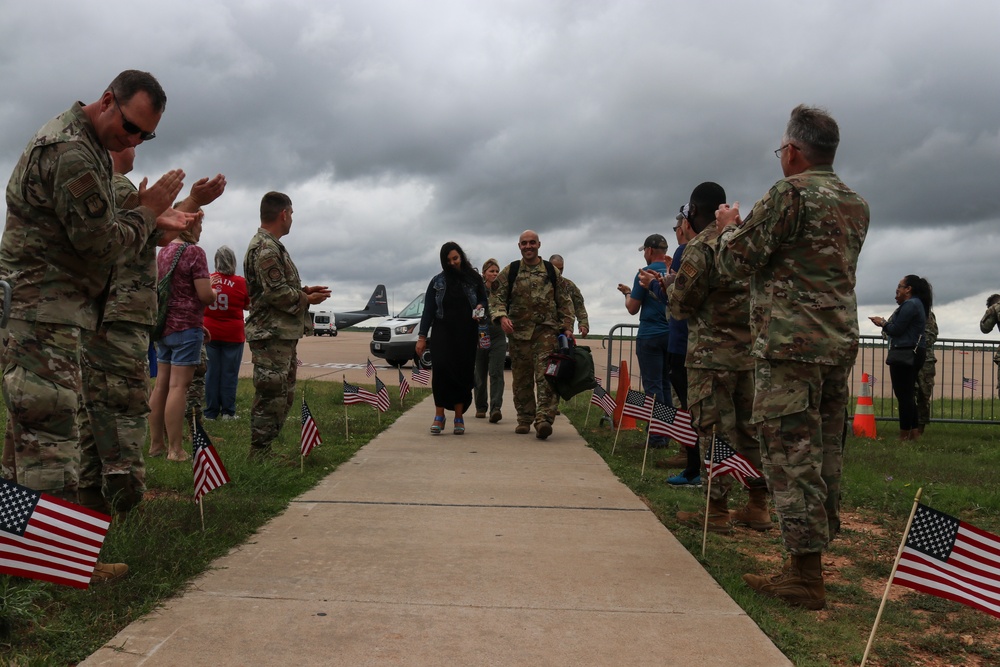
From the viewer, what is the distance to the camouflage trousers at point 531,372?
9547mm

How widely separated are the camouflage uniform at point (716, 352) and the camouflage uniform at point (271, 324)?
9.68ft

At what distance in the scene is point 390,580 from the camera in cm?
404

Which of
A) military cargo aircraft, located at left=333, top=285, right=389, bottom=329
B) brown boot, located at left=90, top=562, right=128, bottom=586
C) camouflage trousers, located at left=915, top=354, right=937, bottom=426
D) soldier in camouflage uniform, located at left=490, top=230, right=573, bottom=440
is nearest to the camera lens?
brown boot, located at left=90, top=562, right=128, bottom=586

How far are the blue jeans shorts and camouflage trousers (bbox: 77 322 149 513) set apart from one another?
9.08 ft

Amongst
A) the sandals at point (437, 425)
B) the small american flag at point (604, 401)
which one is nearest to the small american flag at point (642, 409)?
the small american flag at point (604, 401)

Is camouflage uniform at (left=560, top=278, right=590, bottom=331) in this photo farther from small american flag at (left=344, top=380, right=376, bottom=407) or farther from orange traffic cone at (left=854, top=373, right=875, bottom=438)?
orange traffic cone at (left=854, top=373, right=875, bottom=438)

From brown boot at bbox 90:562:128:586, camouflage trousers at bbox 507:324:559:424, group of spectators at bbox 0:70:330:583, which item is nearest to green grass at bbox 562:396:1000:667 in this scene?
camouflage trousers at bbox 507:324:559:424

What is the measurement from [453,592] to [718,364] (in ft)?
7.51

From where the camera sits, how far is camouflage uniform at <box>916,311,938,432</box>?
11844 millimetres

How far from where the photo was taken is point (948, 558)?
3.11 metres

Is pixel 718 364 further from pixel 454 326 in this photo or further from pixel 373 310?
pixel 373 310

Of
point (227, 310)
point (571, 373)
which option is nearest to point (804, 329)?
point (571, 373)

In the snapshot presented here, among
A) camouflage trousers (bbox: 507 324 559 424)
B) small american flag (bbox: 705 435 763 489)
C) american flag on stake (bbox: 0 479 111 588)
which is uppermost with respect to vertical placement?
camouflage trousers (bbox: 507 324 559 424)

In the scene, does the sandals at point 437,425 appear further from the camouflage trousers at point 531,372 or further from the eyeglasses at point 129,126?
the eyeglasses at point 129,126
